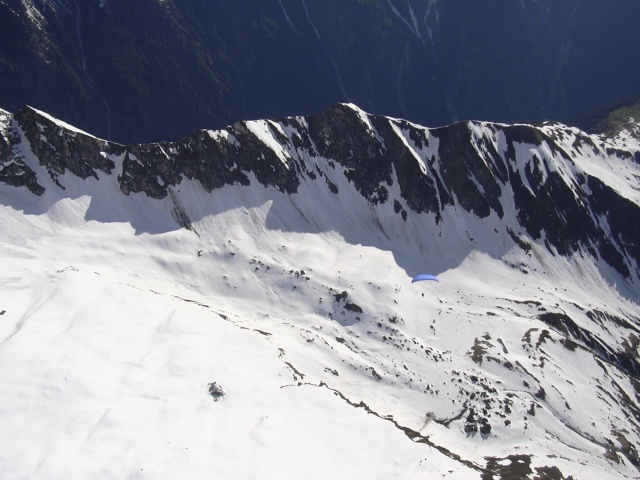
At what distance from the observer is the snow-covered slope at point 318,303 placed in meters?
48.4

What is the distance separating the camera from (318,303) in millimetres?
80062

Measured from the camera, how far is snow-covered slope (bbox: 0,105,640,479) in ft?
159

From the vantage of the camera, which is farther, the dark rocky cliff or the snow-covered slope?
the dark rocky cliff

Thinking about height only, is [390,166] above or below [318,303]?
above

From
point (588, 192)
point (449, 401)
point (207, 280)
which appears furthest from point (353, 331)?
point (588, 192)

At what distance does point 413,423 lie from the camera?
64000mm

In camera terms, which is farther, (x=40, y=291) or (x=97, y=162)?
(x=97, y=162)

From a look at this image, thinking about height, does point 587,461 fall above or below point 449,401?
below

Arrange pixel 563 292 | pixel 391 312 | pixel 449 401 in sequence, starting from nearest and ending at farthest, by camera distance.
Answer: pixel 449 401 → pixel 391 312 → pixel 563 292

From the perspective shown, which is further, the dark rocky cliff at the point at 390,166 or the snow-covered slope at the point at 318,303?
the dark rocky cliff at the point at 390,166

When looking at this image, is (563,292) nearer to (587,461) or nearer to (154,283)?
(587,461)

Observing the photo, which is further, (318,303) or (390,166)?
(390,166)

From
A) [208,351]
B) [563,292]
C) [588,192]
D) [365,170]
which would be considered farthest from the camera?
[588,192]

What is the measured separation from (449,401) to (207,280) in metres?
37.0
